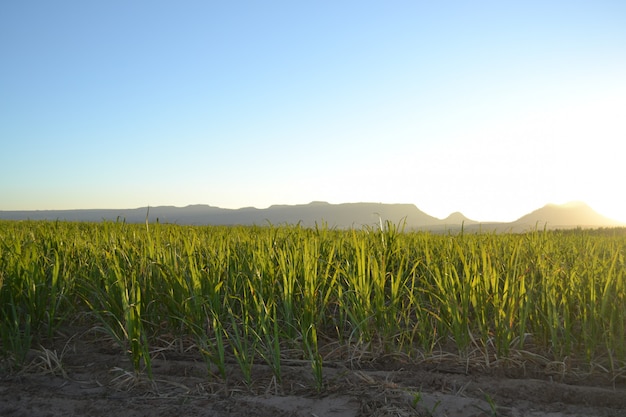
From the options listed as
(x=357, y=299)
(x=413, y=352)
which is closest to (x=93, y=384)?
(x=357, y=299)

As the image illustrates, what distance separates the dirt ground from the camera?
6.09 ft

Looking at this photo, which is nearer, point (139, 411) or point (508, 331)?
point (139, 411)

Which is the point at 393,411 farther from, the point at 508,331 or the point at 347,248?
the point at 347,248

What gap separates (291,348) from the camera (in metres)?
2.47

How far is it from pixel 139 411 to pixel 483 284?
6.11 feet

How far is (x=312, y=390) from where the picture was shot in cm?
200

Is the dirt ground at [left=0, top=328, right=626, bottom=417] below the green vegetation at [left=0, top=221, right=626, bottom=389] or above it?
below

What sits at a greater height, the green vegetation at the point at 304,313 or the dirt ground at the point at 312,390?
the green vegetation at the point at 304,313

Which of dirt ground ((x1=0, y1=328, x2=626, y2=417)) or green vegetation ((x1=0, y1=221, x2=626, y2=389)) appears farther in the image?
green vegetation ((x1=0, y1=221, x2=626, y2=389))

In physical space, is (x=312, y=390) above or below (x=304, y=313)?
below

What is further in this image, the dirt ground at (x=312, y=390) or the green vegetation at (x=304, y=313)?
the green vegetation at (x=304, y=313)

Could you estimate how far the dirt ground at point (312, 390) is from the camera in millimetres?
1856

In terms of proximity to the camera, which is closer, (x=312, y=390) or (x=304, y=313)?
(x=312, y=390)

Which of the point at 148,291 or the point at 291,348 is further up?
the point at 148,291
